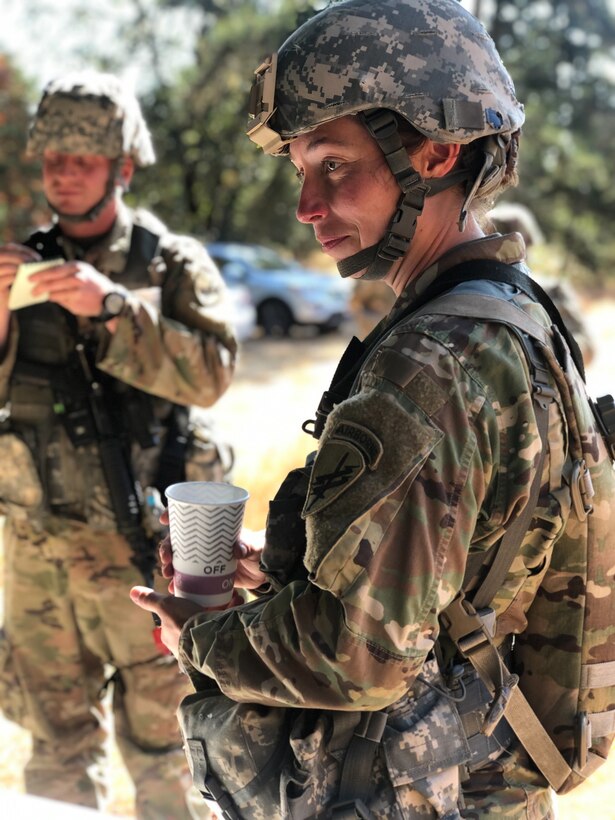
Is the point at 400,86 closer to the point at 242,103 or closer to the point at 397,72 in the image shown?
the point at 397,72

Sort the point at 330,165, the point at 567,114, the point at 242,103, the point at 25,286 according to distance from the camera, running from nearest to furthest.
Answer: the point at 330,165
the point at 25,286
the point at 242,103
the point at 567,114

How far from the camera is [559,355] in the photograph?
5.26 ft

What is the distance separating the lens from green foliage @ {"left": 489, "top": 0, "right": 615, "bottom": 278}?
2152 cm

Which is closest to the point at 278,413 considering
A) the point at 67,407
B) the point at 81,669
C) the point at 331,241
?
the point at 81,669

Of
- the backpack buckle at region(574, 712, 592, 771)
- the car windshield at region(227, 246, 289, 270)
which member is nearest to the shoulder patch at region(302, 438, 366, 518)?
the backpack buckle at region(574, 712, 592, 771)

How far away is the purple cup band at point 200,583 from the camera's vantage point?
1.77 meters

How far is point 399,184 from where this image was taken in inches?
62.2

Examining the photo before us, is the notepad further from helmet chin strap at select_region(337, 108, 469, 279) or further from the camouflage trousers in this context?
helmet chin strap at select_region(337, 108, 469, 279)

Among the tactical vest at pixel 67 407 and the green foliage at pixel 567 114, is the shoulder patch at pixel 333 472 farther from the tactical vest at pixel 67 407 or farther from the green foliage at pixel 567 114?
the green foliage at pixel 567 114

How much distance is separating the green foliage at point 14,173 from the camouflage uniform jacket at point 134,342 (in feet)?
51.2

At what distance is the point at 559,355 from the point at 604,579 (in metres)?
0.41

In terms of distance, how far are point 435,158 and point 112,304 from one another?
65.5 inches

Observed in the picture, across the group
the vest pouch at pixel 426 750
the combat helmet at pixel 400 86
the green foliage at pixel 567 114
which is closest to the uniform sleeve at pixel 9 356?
the combat helmet at pixel 400 86

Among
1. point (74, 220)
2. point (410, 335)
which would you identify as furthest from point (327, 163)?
point (74, 220)
